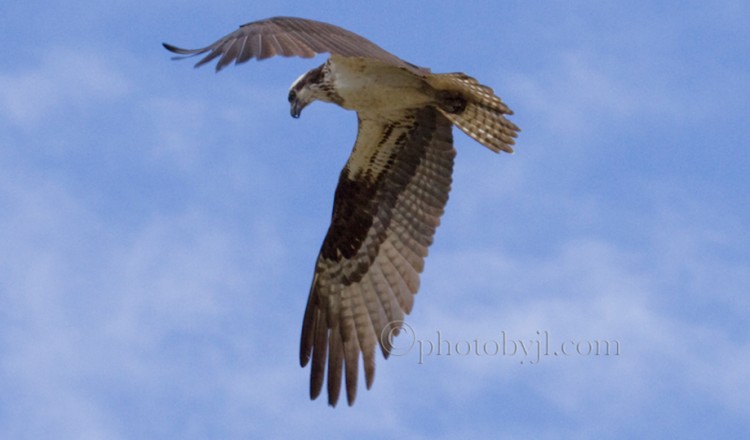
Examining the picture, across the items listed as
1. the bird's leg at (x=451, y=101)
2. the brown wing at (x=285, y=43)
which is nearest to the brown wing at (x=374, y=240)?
the bird's leg at (x=451, y=101)

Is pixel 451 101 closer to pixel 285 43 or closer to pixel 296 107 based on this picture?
pixel 296 107

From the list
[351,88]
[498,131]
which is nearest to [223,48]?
[351,88]

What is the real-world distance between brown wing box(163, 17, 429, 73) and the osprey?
538 mm

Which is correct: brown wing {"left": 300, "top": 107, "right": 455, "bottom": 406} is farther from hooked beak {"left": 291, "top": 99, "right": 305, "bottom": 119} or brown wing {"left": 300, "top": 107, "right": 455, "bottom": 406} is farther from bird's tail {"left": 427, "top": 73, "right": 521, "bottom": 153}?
hooked beak {"left": 291, "top": 99, "right": 305, "bottom": 119}

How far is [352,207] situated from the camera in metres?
11.3

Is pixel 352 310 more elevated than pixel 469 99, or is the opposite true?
pixel 469 99

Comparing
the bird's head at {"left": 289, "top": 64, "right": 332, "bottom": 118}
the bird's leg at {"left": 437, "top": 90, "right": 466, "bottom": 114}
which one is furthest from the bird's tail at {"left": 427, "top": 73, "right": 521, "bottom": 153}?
the bird's head at {"left": 289, "top": 64, "right": 332, "bottom": 118}

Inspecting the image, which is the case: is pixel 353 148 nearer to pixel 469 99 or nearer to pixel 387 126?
pixel 387 126

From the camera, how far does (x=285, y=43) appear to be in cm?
839

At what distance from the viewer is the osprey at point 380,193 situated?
34.1 ft

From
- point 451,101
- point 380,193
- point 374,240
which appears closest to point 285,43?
point 451,101

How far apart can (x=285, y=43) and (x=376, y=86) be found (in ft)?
6.77

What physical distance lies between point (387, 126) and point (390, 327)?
1548 millimetres

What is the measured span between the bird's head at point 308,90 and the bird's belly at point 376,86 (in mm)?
98
